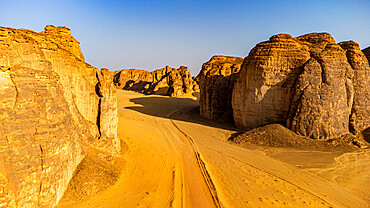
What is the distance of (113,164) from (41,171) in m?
3.78

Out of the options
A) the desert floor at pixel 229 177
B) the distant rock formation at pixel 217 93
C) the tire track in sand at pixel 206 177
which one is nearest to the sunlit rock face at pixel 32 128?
the desert floor at pixel 229 177

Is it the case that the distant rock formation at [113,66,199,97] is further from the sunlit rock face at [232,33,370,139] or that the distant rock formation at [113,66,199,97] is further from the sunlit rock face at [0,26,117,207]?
the sunlit rock face at [0,26,117,207]

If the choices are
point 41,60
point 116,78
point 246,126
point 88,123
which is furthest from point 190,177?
point 116,78

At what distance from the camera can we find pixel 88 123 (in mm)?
A: 9883

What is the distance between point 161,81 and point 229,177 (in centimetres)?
4900

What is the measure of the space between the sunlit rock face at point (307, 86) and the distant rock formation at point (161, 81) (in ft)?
109

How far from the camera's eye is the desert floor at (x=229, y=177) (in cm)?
770

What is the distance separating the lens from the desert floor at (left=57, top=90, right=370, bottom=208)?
25.2 ft

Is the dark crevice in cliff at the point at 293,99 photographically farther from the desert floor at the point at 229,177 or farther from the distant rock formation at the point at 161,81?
the distant rock formation at the point at 161,81

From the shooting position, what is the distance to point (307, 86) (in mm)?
15523

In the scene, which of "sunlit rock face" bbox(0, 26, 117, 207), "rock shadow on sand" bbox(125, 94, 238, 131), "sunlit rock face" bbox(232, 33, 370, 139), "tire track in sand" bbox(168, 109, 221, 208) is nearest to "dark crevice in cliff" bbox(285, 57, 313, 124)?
"sunlit rock face" bbox(232, 33, 370, 139)

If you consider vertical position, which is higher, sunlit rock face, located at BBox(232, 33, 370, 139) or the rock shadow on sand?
sunlit rock face, located at BBox(232, 33, 370, 139)

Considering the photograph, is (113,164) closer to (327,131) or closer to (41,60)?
(41,60)

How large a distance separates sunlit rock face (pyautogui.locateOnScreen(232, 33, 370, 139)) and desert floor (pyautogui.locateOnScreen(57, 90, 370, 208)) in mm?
3020
